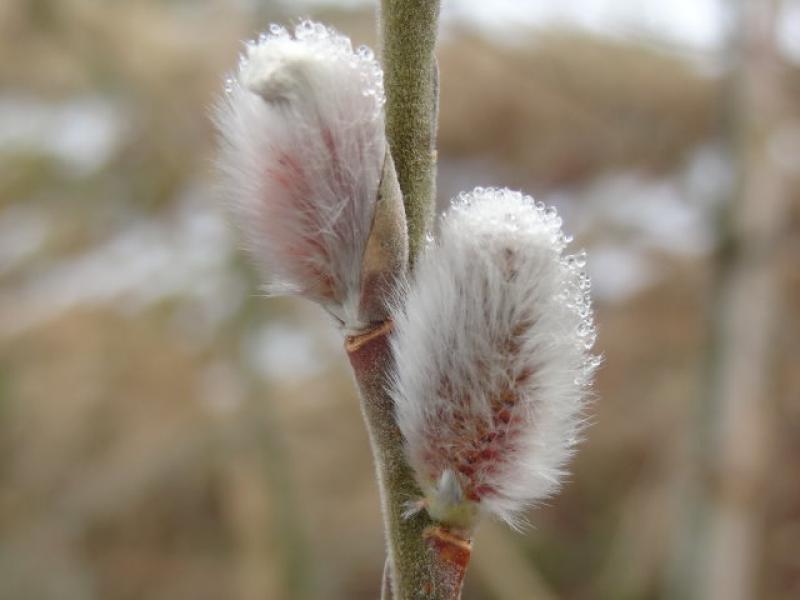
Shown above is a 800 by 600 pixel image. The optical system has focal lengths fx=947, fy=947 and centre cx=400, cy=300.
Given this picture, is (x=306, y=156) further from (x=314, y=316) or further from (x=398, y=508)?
(x=314, y=316)

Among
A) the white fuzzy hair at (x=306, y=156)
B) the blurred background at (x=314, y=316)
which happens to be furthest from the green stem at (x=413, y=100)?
the blurred background at (x=314, y=316)

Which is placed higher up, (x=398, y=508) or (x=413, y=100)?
(x=413, y=100)

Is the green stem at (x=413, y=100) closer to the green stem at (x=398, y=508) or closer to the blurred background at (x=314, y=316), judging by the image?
the green stem at (x=398, y=508)

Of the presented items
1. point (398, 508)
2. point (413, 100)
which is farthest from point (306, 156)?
point (398, 508)

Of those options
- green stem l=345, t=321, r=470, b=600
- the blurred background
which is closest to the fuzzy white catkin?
green stem l=345, t=321, r=470, b=600

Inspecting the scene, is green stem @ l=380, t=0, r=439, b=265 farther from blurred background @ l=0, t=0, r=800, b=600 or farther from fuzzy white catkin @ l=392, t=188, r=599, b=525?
blurred background @ l=0, t=0, r=800, b=600

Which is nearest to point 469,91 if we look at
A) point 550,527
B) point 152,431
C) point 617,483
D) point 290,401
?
point 290,401
